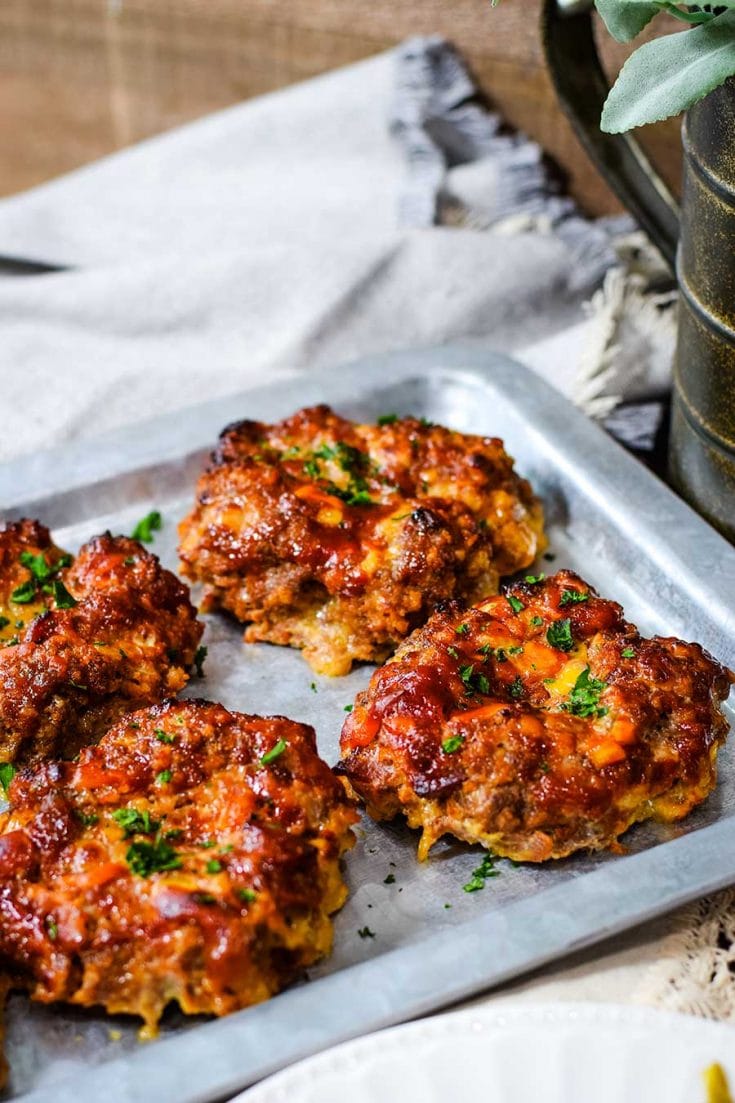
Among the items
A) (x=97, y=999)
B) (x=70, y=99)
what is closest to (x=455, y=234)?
(x=70, y=99)

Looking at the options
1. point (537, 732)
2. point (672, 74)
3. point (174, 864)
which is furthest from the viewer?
point (672, 74)

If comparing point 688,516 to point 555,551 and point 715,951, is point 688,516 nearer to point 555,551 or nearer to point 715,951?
point 555,551

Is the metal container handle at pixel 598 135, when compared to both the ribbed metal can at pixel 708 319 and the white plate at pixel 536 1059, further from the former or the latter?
the white plate at pixel 536 1059

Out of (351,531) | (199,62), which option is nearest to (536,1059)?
(351,531)

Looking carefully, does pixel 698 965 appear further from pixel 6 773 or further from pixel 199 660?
pixel 6 773

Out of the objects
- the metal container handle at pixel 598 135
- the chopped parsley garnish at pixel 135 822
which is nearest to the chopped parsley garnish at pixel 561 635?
the chopped parsley garnish at pixel 135 822

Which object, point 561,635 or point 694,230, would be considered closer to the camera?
point 561,635
